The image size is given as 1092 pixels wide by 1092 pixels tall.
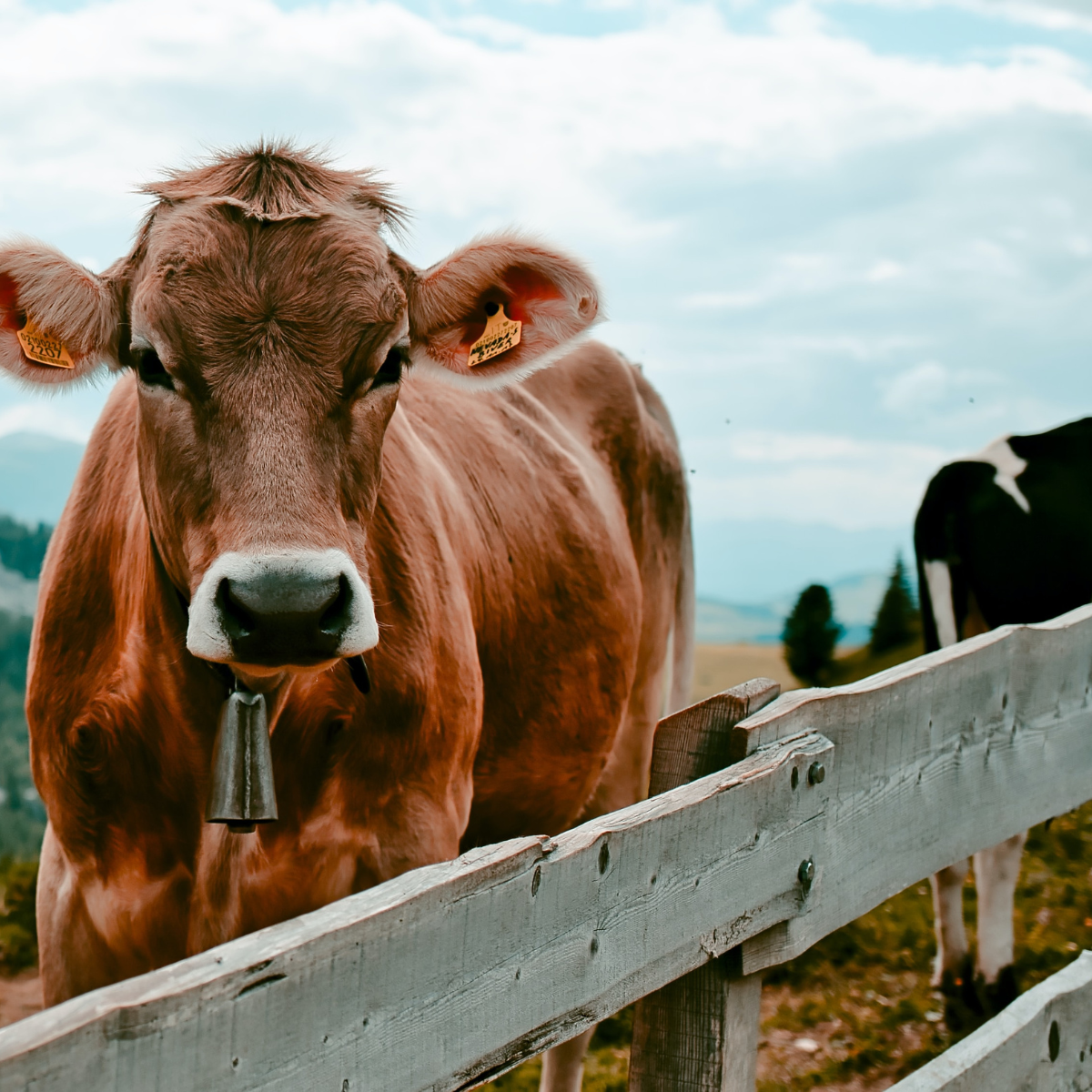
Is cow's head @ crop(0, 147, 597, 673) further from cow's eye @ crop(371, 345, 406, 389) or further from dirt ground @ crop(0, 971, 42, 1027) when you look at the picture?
dirt ground @ crop(0, 971, 42, 1027)

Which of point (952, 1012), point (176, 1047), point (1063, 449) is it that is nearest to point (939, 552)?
point (1063, 449)

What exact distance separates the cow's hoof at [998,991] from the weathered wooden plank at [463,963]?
3584 millimetres

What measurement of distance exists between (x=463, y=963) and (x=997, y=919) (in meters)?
4.31

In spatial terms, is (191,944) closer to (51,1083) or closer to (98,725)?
(98,725)

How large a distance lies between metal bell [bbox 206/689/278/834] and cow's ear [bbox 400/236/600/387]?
2.98 ft

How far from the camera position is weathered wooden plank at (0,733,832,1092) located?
1.10m

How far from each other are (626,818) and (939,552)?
429cm

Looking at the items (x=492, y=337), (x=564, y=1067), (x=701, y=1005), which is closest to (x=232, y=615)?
(x=701, y=1005)

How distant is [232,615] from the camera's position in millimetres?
1982

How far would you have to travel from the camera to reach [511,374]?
2.89m

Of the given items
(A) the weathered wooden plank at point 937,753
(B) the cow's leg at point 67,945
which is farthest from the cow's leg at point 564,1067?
(A) the weathered wooden plank at point 937,753

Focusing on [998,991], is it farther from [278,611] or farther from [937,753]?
[278,611]

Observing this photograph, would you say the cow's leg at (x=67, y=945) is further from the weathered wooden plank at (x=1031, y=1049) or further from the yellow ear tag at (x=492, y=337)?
the weathered wooden plank at (x=1031, y=1049)

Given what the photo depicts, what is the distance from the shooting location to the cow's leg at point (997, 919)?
16.3ft
